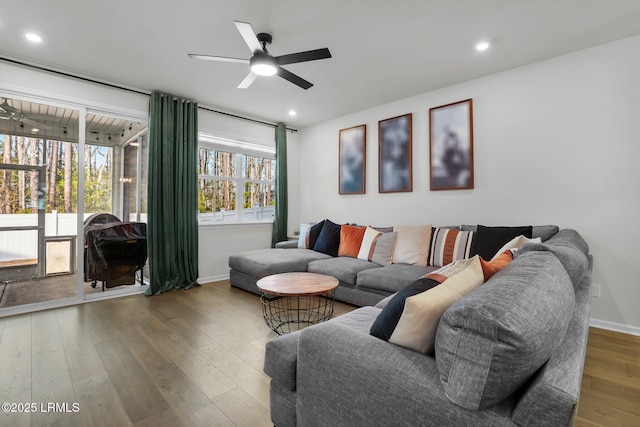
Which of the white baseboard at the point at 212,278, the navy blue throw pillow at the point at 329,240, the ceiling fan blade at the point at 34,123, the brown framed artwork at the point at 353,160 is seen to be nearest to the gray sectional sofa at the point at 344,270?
the navy blue throw pillow at the point at 329,240

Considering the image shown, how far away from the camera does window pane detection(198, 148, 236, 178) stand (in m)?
4.66

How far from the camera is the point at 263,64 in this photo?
2.58 metres

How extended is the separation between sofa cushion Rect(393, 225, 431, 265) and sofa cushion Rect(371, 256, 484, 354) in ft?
7.34

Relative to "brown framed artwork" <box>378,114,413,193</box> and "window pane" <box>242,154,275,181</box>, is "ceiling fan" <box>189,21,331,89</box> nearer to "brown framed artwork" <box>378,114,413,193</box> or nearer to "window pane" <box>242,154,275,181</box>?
"brown framed artwork" <box>378,114,413,193</box>

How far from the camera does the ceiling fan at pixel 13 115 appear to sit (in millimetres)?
3168

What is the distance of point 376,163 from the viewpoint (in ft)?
14.8

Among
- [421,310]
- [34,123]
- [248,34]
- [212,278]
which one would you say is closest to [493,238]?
[421,310]

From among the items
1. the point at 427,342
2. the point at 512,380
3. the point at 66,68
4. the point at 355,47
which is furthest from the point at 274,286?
the point at 66,68

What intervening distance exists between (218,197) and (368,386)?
4.26 m

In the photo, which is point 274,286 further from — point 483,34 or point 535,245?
point 483,34

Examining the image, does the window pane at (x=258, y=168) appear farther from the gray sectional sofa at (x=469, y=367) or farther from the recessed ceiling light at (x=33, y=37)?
the gray sectional sofa at (x=469, y=367)

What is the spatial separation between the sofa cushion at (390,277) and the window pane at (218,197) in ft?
8.51

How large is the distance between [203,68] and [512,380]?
12.0 ft

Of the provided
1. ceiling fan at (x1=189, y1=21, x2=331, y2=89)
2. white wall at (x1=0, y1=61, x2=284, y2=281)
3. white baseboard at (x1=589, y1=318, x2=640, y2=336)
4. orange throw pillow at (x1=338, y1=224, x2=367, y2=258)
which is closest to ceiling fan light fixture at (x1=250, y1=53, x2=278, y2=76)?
ceiling fan at (x1=189, y1=21, x2=331, y2=89)
